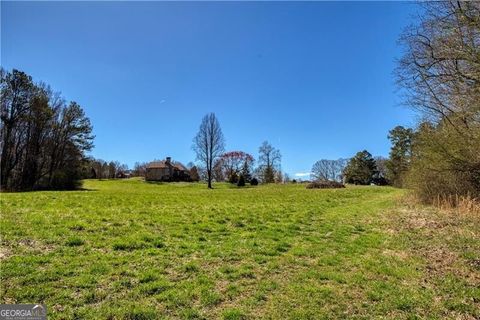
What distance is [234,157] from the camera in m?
75.9

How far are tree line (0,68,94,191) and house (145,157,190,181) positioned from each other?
4032cm

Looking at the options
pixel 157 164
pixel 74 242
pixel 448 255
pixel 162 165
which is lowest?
pixel 448 255

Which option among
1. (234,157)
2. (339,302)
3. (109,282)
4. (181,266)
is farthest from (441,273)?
(234,157)

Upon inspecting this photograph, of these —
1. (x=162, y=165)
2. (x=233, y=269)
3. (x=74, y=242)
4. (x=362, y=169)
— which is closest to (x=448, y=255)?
(x=233, y=269)

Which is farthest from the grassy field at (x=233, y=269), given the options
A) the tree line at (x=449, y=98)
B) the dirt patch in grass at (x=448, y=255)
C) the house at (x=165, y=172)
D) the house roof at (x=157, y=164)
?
the house roof at (x=157, y=164)

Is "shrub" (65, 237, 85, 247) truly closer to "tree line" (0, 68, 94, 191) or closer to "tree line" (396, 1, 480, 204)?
"tree line" (396, 1, 480, 204)

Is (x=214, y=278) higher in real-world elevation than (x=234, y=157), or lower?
lower

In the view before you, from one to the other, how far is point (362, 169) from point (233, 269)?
208 ft

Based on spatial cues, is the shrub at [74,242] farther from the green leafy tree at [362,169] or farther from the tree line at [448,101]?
the green leafy tree at [362,169]

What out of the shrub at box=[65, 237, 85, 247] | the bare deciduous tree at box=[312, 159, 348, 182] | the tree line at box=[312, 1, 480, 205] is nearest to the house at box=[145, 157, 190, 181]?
the bare deciduous tree at box=[312, 159, 348, 182]

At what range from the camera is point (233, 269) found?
6477mm

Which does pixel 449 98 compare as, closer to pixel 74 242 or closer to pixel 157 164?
pixel 74 242

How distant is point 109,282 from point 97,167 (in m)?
84.9

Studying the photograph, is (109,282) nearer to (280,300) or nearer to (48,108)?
(280,300)
